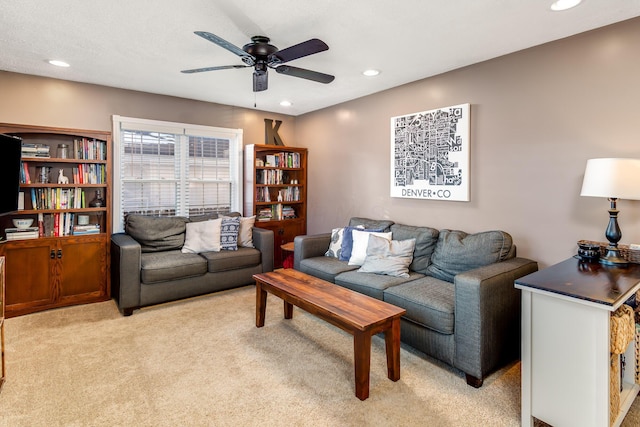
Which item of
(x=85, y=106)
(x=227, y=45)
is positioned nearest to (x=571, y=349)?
(x=227, y=45)

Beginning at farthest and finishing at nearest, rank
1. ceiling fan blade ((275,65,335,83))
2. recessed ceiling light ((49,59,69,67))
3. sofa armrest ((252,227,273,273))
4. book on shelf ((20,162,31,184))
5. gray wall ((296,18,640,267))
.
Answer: sofa armrest ((252,227,273,273)) → book on shelf ((20,162,31,184)) → recessed ceiling light ((49,59,69,67)) → ceiling fan blade ((275,65,335,83)) → gray wall ((296,18,640,267))

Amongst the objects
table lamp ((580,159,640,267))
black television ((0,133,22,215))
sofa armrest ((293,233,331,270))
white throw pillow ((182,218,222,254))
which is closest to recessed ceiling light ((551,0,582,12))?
table lamp ((580,159,640,267))

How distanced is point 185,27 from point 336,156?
272 cm

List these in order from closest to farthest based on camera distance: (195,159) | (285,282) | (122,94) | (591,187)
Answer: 1. (591,187)
2. (285,282)
3. (122,94)
4. (195,159)

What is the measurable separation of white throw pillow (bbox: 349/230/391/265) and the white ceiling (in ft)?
5.37

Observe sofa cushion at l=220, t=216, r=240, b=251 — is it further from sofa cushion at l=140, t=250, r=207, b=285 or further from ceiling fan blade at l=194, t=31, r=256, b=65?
ceiling fan blade at l=194, t=31, r=256, b=65

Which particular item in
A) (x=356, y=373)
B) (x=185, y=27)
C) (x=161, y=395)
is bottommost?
(x=161, y=395)

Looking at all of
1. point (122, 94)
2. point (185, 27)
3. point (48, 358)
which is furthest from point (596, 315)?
point (122, 94)

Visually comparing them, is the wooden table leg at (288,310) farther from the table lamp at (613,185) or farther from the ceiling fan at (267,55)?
the table lamp at (613,185)

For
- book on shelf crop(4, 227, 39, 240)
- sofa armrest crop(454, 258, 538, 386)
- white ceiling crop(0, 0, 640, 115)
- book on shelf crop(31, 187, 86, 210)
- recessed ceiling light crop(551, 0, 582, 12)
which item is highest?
white ceiling crop(0, 0, 640, 115)

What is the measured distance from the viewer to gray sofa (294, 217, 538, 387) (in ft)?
7.30

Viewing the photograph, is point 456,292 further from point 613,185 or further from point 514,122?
point 514,122

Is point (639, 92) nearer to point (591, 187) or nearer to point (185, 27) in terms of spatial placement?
point (591, 187)

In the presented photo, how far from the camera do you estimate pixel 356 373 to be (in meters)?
2.10
